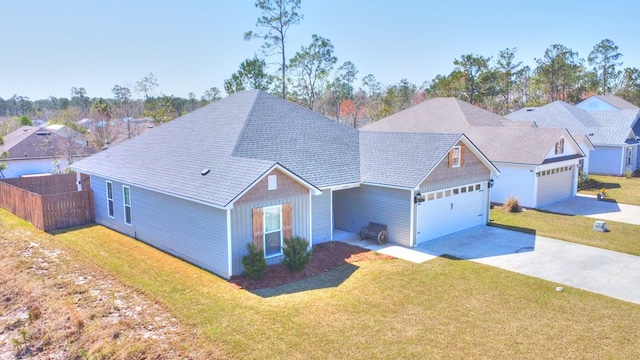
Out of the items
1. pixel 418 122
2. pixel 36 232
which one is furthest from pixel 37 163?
pixel 418 122

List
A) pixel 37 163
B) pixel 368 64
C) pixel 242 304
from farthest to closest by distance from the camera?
pixel 368 64 → pixel 37 163 → pixel 242 304

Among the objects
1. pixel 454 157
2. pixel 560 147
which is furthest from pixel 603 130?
pixel 454 157

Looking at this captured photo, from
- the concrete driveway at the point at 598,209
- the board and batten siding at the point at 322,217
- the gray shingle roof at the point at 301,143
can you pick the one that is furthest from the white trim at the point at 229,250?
the concrete driveway at the point at 598,209

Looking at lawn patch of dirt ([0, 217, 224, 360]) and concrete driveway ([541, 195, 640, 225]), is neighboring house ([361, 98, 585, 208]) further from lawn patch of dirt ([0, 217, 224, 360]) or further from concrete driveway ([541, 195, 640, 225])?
lawn patch of dirt ([0, 217, 224, 360])

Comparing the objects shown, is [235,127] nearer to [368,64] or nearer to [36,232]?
[36,232]

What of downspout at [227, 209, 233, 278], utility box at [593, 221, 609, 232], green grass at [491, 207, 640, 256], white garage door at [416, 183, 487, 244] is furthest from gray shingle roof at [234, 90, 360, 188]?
utility box at [593, 221, 609, 232]

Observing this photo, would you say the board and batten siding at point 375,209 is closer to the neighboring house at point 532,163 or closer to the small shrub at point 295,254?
the small shrub at point 295,254
